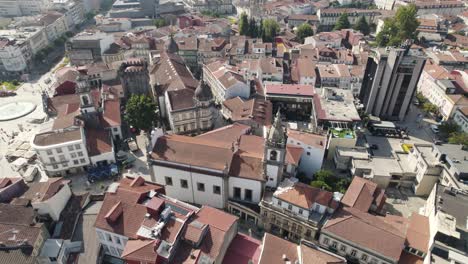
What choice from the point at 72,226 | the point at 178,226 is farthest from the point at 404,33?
the point at 72,226

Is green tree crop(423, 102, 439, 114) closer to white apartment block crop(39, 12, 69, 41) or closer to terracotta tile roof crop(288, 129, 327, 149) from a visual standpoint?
terracotta tile roof crop(288, 129, 327, 149)

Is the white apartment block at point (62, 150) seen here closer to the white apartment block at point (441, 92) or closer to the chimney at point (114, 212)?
the chimney at point (114, 212)

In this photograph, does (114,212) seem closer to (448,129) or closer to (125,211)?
(125,211)

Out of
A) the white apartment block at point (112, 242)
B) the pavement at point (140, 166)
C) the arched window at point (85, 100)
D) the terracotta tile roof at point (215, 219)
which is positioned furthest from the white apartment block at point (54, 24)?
the terracotta tile roof at point (215, 219)

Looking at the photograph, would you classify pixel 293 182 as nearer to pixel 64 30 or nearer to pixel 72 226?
pixel 72 226

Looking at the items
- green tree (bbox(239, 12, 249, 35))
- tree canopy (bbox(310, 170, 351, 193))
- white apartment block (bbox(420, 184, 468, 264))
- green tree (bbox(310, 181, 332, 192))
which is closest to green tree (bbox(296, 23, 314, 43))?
green tree (bbox(239, 12, 249, 35))

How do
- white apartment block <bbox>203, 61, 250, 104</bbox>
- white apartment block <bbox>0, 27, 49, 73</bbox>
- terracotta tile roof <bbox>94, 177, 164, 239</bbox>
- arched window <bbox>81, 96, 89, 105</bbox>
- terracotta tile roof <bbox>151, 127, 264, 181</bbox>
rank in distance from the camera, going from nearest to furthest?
terracotta tile roof <bbox>94, 177, 164, 239</bbox> < terracotta tile roof <bbox>151, 127, 264, 181</bbox> < arched window <bbox>81, 96, 89, 105</bbox> < white apartment block <bbox>203, 61, 250, 104</bbox> < white apartment block <bbox>0, 27, 49, 73</bbox>
